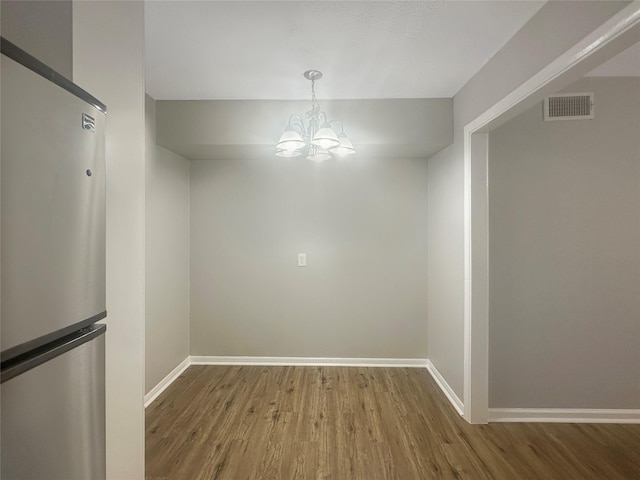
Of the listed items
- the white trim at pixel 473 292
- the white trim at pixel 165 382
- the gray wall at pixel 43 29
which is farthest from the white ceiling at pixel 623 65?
the white trim at pixel 165 382

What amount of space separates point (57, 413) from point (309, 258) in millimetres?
2681

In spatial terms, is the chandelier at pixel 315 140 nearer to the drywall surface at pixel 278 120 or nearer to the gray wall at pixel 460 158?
the drywall surface at pixel 278 120

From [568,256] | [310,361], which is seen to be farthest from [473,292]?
[310,361]

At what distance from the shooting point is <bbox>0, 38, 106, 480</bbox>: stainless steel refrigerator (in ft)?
2.18

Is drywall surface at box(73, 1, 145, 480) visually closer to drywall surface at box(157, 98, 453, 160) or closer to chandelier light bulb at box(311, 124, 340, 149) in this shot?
chandelier light bulb at box(311, 124, 340, 149)

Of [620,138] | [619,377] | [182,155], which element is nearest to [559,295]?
[619,377]

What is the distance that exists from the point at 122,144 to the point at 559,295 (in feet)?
9.86

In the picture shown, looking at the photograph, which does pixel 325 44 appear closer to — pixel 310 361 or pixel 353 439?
pixel 353 439

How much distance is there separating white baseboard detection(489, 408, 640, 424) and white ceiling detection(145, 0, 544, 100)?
2.62 meters

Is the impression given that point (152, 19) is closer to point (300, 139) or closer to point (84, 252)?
point (300, 139)

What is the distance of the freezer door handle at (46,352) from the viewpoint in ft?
2.18

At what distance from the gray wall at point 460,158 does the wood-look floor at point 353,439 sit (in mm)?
467

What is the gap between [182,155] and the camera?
124 inches

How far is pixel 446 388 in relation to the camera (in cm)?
280
